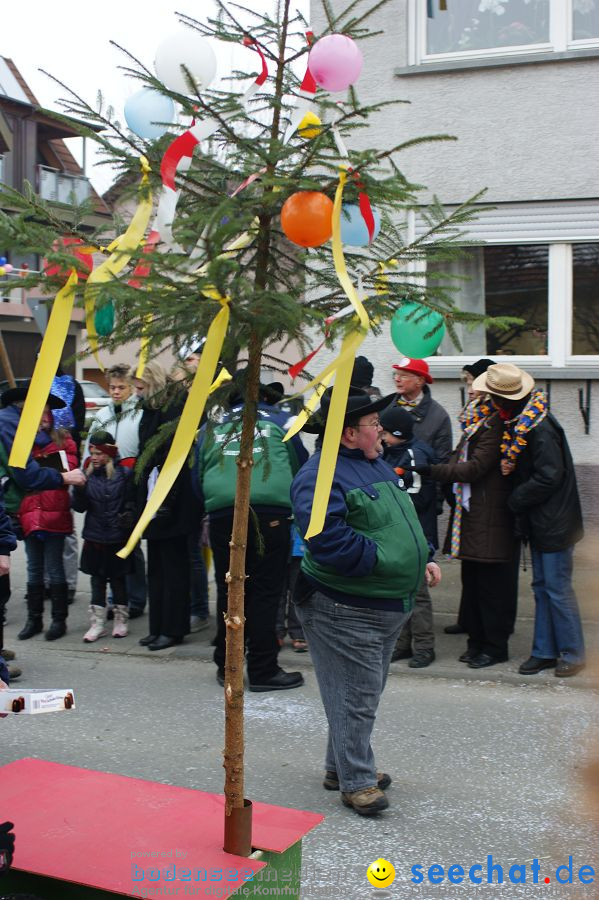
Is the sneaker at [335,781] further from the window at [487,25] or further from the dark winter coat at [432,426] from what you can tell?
the window at [487,25]

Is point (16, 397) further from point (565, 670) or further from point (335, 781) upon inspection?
point (565, 670)

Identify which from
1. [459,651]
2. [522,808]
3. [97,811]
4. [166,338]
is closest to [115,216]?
[166,338]

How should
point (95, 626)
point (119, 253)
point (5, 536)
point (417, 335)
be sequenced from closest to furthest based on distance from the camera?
point (119, 253) → point (417, 335) → point (5, 536) → point (95, 626)

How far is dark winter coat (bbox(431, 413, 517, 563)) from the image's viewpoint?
6.50m

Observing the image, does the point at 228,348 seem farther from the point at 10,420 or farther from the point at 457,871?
the point at 10,420

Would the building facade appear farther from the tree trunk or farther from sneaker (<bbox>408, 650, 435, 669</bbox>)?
the tree trunk

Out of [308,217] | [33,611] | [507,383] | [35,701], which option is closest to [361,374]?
[507,383]

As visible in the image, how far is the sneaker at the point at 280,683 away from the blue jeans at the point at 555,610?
1508 millimetres

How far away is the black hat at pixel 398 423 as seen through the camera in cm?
638

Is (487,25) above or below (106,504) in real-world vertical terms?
above

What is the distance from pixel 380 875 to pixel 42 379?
2.20 metres

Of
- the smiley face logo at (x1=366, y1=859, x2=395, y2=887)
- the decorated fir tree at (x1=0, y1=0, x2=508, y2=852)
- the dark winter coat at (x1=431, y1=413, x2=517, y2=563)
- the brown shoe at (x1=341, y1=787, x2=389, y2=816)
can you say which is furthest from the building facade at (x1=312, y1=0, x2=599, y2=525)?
the decorated fir tree at (x1=0, y1=0, x2=508, y2=852)

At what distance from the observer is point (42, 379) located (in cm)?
308

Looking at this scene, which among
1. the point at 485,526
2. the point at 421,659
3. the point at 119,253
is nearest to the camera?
the point at 119,253
